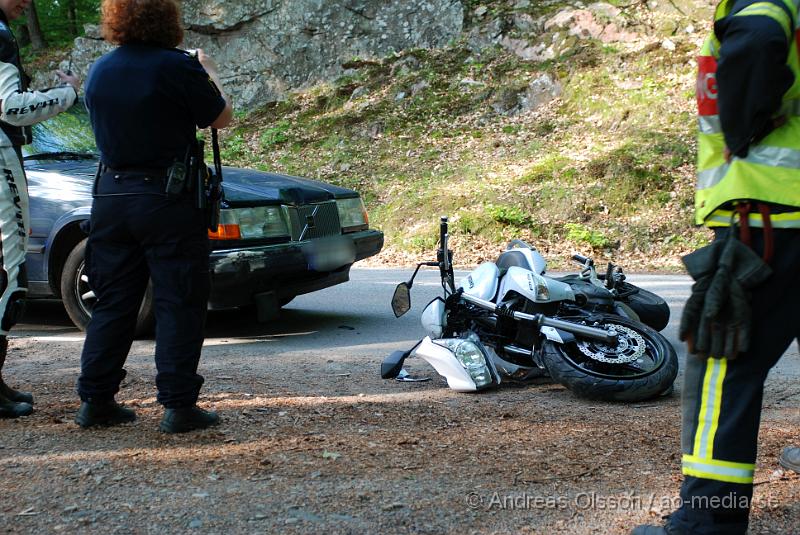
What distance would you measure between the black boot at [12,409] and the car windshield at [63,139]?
336 centimetres

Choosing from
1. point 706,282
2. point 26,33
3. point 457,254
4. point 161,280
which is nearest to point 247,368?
point 161,280

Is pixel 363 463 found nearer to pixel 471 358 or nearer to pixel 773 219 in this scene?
pixel 471 358

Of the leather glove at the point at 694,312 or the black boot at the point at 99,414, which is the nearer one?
the leather glove at the point at 694,312

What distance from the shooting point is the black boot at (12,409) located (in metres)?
4.16

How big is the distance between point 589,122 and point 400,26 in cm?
674

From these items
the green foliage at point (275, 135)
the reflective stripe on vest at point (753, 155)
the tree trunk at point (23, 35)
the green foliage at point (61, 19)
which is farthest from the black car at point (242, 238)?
the tree trunk at point (23, 35)

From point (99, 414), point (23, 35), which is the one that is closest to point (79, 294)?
point (99, 414)

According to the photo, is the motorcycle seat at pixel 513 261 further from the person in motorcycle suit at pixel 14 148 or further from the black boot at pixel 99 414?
the person in motorcycle suit at pixel 14 148

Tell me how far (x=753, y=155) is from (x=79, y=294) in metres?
5.28

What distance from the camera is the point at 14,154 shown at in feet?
13.4

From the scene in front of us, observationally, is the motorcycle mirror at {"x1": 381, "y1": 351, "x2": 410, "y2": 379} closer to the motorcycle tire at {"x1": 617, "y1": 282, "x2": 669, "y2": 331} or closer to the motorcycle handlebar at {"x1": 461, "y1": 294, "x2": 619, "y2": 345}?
the motorcycle handlebar at {"x1": 461, "y1": 294, "x2": 619, "y2": 345}

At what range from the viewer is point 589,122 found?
15.5 meters

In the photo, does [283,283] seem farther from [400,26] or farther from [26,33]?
[26,33]

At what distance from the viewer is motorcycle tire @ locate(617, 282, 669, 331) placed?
5926mm
